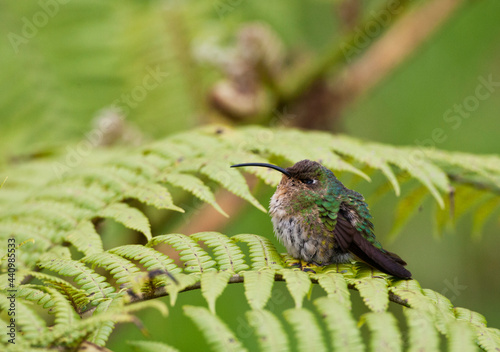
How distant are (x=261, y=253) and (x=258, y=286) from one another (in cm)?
23

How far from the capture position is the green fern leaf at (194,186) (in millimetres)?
1544

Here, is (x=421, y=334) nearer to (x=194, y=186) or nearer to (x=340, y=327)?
(x=340, y=327)

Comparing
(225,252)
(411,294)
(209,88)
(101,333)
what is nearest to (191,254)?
(225,252)

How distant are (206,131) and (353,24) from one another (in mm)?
1232

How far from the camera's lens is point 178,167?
1.83 meters

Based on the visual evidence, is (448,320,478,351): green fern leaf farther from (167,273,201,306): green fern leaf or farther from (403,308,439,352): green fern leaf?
(167,273,201,306): green fern leaf

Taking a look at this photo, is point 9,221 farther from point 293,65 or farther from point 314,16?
point 314,16

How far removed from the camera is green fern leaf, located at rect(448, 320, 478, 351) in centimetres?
105

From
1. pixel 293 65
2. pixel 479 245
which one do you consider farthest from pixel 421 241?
pixel 293 65

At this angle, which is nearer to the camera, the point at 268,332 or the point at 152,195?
the point at 268,332

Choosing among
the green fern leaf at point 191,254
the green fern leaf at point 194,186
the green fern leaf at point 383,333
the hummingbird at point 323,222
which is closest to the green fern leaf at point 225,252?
the green fern leaf at point 191,254

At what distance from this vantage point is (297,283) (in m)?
1.22

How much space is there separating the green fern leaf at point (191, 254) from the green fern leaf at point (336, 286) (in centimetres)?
27

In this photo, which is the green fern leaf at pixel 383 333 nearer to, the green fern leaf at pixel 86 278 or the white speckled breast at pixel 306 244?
the white speckled breast at pixel 306 244
